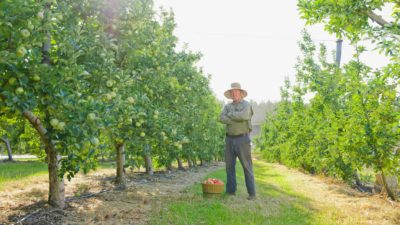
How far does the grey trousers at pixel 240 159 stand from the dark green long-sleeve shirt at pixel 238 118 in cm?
18

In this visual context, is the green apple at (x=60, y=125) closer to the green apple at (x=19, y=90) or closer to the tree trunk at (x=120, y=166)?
the green apple at (x=19, y=90)

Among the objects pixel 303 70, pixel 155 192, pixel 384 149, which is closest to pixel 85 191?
pixel 155 192

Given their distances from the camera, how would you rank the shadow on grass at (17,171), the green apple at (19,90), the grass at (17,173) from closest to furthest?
the green apple at (19,90) < the grass at (17,173) < the shadow on grass at (17,171)

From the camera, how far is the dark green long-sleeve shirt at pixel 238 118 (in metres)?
7.50

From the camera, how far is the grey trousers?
7484mm

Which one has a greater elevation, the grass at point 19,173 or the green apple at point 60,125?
the green apple at point 60,125

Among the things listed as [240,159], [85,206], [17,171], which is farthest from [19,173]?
[240,159]

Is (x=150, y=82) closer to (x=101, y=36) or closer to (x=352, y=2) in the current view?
(x=101, y=36)

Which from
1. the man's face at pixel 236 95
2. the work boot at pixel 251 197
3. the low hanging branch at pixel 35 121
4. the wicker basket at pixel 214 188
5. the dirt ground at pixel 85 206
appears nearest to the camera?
the low hanging branch at pixel 35 121

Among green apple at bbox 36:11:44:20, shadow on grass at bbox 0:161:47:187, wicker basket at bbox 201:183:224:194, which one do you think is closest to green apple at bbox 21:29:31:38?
green apple at bbox 36:11:44:20

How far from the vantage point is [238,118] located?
7484mm

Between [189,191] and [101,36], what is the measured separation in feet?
14.4

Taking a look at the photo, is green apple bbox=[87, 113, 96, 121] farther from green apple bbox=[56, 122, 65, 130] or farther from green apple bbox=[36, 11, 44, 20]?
green apple bbox=[36, 11, 44, 20]

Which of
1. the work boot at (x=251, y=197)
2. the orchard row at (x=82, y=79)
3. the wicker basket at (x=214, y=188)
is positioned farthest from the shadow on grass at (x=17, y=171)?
the work boot at (x=251, y=197)
